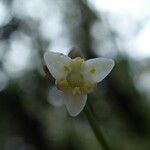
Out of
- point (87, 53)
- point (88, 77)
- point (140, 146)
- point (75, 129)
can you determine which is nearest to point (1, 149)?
point (75, 129)

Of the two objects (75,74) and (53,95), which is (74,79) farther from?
(53,95)

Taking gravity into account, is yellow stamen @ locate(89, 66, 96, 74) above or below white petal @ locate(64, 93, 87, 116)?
above

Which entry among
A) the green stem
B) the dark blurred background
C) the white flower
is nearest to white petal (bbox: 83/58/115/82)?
the white flower

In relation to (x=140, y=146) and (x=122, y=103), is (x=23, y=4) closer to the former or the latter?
(x=122, y=103)

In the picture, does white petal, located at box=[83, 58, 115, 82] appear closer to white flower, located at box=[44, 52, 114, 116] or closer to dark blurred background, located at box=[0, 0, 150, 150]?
white flower, located at box=[44, 52, 114, 116]

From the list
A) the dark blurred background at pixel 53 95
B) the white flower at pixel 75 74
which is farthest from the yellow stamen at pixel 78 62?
the dark blurred background at pixel 53 95

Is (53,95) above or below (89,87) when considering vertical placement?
below

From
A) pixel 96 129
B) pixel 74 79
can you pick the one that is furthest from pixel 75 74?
pixel 96 129
